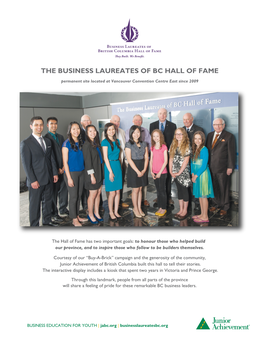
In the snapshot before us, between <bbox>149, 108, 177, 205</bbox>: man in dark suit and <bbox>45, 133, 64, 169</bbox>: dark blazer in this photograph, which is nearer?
<bbox>45, 133, 64, 169</bbox>: dark blazer

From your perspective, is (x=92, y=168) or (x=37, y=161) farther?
(x=92, y=168)

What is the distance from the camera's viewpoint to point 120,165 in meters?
2.78

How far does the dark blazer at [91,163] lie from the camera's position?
2.57 meters

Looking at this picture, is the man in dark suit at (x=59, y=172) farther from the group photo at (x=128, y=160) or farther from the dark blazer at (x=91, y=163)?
the dark blazer at (x=91, y=163)

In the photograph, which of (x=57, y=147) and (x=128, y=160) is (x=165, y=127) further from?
(x=57, y=147)

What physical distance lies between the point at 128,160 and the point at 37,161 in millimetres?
1075

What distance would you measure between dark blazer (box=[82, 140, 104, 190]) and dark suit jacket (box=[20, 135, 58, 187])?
1.24 feet

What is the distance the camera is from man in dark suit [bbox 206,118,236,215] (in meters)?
2.55
